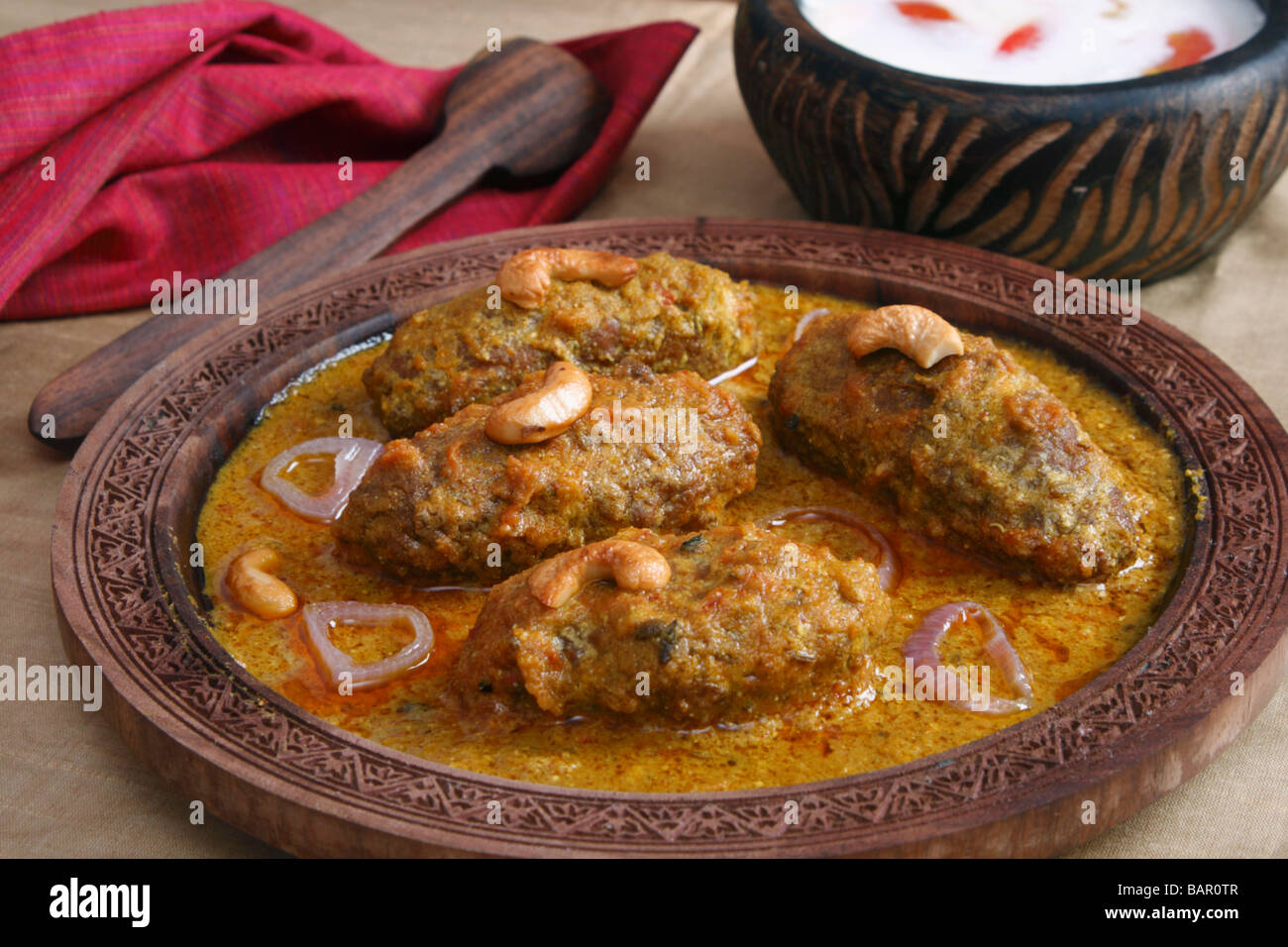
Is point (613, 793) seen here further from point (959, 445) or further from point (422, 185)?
point (422, 185)

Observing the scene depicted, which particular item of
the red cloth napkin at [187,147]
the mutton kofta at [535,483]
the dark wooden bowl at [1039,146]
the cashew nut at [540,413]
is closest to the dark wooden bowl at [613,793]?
the dark wooden bowl at [1039,146]

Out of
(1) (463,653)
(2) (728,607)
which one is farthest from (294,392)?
(2) (728,607)

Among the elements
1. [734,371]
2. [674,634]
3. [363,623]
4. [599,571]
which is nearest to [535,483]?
[599,571]

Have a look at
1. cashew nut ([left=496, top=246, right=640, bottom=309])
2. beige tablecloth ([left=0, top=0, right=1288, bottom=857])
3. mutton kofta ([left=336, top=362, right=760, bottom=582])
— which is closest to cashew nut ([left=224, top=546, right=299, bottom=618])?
mutton kofta ([left=336, top=362, right=760, bottom=582])

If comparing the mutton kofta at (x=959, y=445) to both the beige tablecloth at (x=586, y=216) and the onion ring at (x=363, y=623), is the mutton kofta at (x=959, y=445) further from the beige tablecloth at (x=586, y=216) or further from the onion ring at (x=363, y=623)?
the onion ring at (x=363, y=623)

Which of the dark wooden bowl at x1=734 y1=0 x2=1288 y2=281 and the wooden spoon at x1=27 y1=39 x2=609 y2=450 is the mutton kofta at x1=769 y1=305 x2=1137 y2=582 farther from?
the wooden spoon at x1=27 y1=39 x2=609 y2=450
